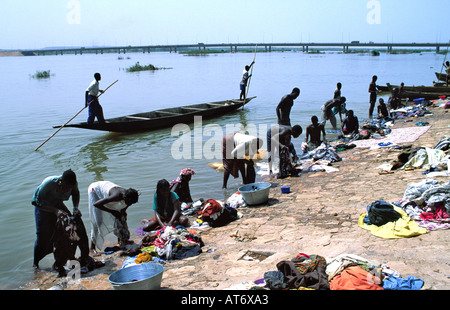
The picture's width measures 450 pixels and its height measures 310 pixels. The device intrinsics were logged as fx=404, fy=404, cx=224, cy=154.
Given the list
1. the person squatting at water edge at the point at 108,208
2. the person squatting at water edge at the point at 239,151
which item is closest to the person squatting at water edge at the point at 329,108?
the person squatting at water edge at the point at 239,151

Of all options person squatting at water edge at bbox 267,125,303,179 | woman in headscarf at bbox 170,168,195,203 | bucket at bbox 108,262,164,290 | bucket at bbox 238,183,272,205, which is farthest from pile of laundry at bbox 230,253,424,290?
person squatting at water edge at bbox 267,125,303,179

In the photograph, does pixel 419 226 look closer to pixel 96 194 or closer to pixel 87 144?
pixel 96 194

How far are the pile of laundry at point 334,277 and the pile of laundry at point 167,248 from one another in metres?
1.38

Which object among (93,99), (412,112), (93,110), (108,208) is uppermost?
(93,99)

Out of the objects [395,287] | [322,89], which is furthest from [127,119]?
[322,89]

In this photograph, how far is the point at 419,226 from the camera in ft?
15.5

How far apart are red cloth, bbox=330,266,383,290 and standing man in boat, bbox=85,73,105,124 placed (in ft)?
34.0

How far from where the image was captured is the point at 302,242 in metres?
4.91

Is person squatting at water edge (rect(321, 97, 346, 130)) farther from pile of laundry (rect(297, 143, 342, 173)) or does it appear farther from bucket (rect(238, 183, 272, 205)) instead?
bucket (rect(238, 183, 272, 205))

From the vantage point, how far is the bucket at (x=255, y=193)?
6.64 metres

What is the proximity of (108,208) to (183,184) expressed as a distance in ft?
6.39

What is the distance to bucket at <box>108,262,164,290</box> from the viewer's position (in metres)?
3.72

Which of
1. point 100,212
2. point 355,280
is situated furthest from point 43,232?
point 355,280

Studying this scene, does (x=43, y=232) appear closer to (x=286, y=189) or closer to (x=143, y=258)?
(x=143, y=258)
